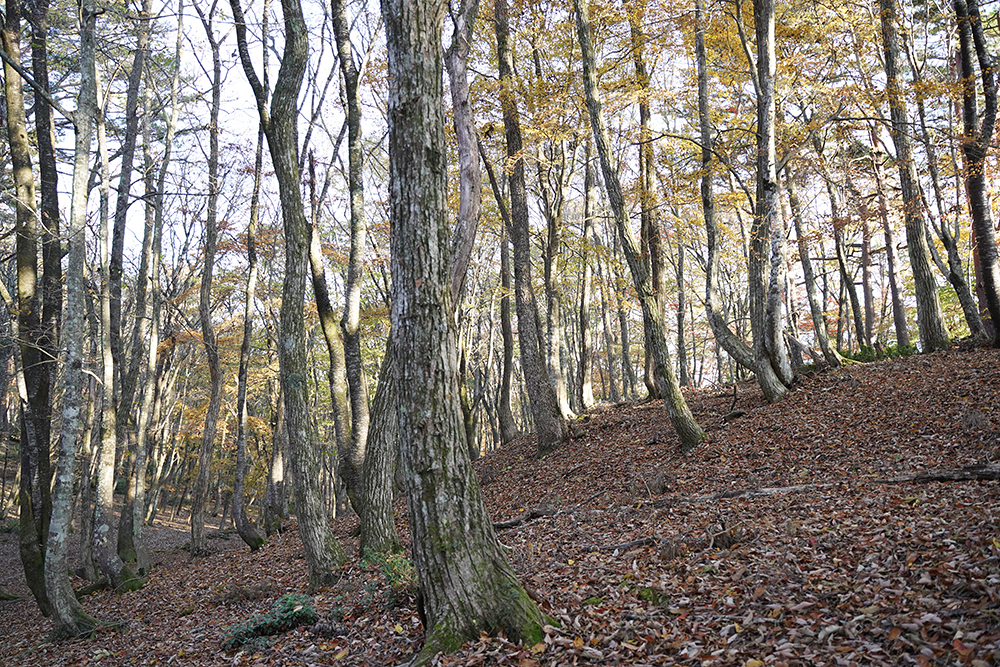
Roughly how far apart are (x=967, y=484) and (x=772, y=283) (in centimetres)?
507

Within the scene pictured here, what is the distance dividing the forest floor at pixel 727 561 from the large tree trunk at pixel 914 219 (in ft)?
3.00

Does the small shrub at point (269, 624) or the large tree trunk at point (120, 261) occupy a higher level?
the large tree trunk at point (120, 261)

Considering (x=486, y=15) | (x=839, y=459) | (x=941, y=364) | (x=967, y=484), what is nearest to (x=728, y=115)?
(x=486, y=15)

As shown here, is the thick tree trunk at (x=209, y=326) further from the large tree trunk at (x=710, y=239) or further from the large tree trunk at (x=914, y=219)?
the large tree trunk at (x=914, y=219)

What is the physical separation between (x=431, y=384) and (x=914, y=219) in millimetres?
12035

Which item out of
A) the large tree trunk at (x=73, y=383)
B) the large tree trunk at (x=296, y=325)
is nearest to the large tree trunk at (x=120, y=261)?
the large tree trunk at (x=73, y=383)

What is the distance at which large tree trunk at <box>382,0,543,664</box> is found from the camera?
409 centimetres

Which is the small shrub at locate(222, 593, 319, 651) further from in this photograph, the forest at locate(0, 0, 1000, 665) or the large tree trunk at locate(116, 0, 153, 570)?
the large tree trunk at locate(116, 0, 153, 570)

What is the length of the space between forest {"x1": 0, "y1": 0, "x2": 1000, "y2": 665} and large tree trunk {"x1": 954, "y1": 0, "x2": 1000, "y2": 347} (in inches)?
1.9

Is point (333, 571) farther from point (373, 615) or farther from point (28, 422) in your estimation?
point (28, 422)

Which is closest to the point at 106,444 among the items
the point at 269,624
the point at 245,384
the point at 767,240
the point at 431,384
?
the point at 245,384

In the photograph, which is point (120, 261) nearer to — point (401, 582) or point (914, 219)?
point (401, 582)

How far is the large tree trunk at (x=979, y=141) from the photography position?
31.6ft

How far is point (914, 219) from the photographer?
38.3 ft
